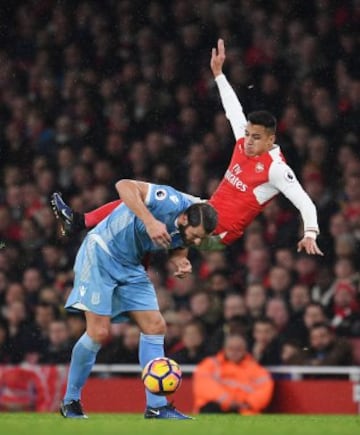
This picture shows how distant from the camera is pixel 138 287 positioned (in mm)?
8836

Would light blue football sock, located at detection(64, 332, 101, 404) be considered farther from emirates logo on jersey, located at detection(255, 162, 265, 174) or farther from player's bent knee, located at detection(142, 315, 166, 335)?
emirates logo on jersey, located at detection(255, 162, 265, 174)

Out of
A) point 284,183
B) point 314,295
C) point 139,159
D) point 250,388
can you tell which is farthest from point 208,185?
point 284,183

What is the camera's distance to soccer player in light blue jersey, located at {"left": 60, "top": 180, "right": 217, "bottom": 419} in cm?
851

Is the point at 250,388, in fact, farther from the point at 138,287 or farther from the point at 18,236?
the point at 18,236

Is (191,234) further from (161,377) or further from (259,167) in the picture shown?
(259,167)

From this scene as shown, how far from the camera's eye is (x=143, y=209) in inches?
324

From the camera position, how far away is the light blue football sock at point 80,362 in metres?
8.71

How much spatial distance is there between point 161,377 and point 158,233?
97cm

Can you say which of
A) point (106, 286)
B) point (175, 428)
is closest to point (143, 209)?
point (106, 286)

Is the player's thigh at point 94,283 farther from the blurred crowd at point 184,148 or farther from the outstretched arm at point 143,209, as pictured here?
the blurred crowd at point 184,148

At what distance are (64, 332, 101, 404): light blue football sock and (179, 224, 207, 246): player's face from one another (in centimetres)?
98

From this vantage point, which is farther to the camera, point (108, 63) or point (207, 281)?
point (108, 63)

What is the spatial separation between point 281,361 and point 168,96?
4630mm

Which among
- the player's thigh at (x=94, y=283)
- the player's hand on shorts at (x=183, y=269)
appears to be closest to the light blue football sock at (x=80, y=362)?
the player's thigh at (x=94, y=283)
